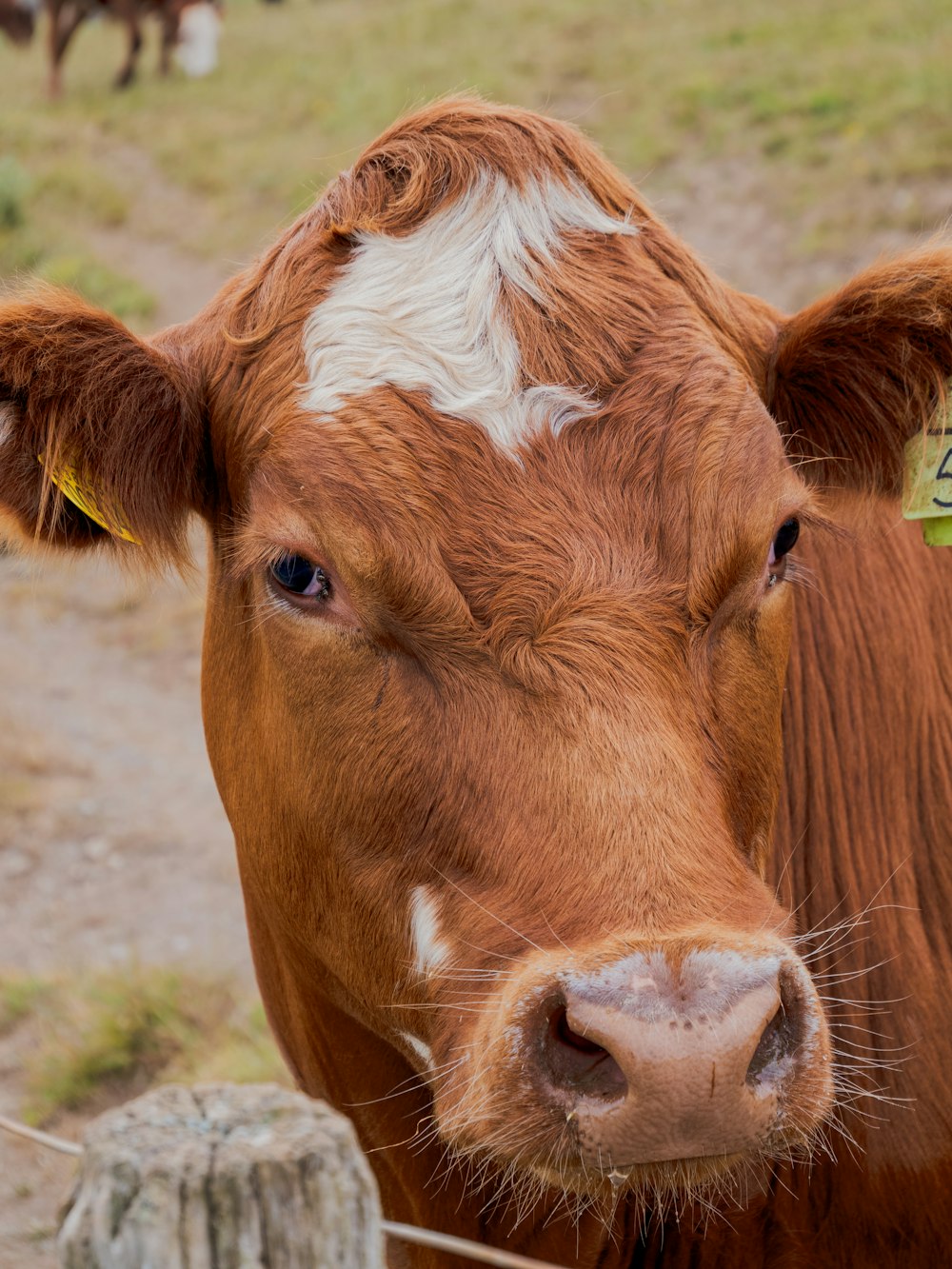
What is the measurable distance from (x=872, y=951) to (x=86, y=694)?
5.99 meters

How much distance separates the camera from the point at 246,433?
264 cm

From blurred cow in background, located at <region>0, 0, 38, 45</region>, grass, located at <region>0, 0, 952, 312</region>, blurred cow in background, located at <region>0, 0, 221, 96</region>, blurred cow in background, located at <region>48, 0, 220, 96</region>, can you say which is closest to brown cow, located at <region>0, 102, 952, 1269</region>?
grass, located at <region>0, 0, 952, 312</region>

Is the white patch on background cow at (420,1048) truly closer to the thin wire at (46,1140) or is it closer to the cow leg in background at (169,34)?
Result: the thin wire at (46,1140)

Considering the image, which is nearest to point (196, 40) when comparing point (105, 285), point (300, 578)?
point (105, 285)

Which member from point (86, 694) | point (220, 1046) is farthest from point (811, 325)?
point (86, 694)

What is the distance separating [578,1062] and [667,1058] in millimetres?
171

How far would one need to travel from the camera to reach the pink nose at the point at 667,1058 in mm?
1803

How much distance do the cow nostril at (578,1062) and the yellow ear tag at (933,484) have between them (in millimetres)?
1416

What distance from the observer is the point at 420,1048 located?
248 centimetres

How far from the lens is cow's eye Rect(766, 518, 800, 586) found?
253cm

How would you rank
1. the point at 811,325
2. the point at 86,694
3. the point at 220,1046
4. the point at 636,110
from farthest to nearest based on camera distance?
the point at 636,110 < the point at 86,694 < the point at 220,1046 < the point at 811,325

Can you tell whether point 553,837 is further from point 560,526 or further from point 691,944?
point 560,526

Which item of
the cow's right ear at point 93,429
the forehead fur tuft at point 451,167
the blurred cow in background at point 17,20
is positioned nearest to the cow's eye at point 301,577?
the cow's right ear at point 93,429

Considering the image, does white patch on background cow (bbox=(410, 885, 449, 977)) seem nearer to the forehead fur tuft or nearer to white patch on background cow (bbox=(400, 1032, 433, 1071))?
white patch on background cow (bbox=(400, 1032, 433, 1071))
